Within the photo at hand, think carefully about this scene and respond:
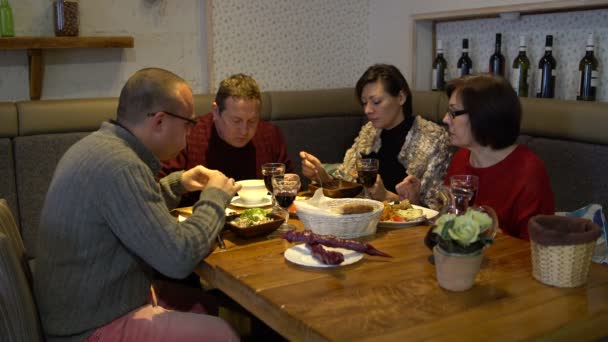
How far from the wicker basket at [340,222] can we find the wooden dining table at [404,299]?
0.36ft

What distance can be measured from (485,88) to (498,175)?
313mm

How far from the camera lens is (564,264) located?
4.63ft

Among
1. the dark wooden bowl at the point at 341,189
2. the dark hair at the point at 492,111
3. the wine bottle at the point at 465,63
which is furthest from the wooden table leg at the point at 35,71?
the wine bottle at the point at 465,63

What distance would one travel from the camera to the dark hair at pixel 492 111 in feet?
7.09

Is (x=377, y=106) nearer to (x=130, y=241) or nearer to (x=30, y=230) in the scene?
(x=130, y=241)

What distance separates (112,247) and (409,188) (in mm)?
1113

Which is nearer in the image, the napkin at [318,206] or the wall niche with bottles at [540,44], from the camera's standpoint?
the napkin at [318,206]

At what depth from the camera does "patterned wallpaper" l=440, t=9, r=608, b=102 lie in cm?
303

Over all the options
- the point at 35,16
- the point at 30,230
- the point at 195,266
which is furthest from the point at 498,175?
the point at 35,16

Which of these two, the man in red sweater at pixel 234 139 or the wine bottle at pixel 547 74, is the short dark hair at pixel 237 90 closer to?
the man in red sweater at pixel 234 139

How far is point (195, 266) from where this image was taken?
5.41 feet

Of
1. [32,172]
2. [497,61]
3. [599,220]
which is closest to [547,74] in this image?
[497,61]

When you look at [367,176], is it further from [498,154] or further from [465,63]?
[465,63]

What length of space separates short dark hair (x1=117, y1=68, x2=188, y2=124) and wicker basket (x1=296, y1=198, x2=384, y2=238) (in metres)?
0.50
